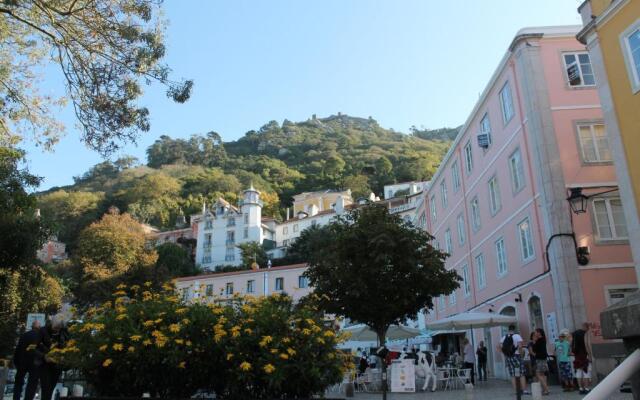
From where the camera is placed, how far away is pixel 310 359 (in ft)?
27.9

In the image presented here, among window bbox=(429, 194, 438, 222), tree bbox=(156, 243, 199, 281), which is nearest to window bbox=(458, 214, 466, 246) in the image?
window bbox=(429, 194, 438, 222)

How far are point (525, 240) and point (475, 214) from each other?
6.60m

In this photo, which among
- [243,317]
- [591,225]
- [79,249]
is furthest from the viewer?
[79,249]

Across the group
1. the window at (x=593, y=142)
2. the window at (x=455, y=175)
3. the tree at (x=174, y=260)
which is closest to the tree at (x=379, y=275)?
the window at (x=593, y=142)

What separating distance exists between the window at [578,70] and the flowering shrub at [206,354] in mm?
15340

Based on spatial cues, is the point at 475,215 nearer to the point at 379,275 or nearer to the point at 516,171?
the point at 516,171

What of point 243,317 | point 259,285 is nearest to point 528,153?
point 243,317

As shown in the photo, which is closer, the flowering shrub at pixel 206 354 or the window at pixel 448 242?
the flowering shrub at pixel 206 354

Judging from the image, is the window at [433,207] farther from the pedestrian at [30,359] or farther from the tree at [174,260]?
the tree at [174,260]

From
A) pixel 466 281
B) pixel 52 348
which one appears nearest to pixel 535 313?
pixel 466 281

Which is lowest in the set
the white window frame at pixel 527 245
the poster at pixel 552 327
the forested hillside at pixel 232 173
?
the poster at pixel 552 327

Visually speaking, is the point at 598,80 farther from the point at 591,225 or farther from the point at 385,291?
the point at 385,291

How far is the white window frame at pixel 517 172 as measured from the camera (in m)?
20.5

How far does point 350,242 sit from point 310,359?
1073 cm
